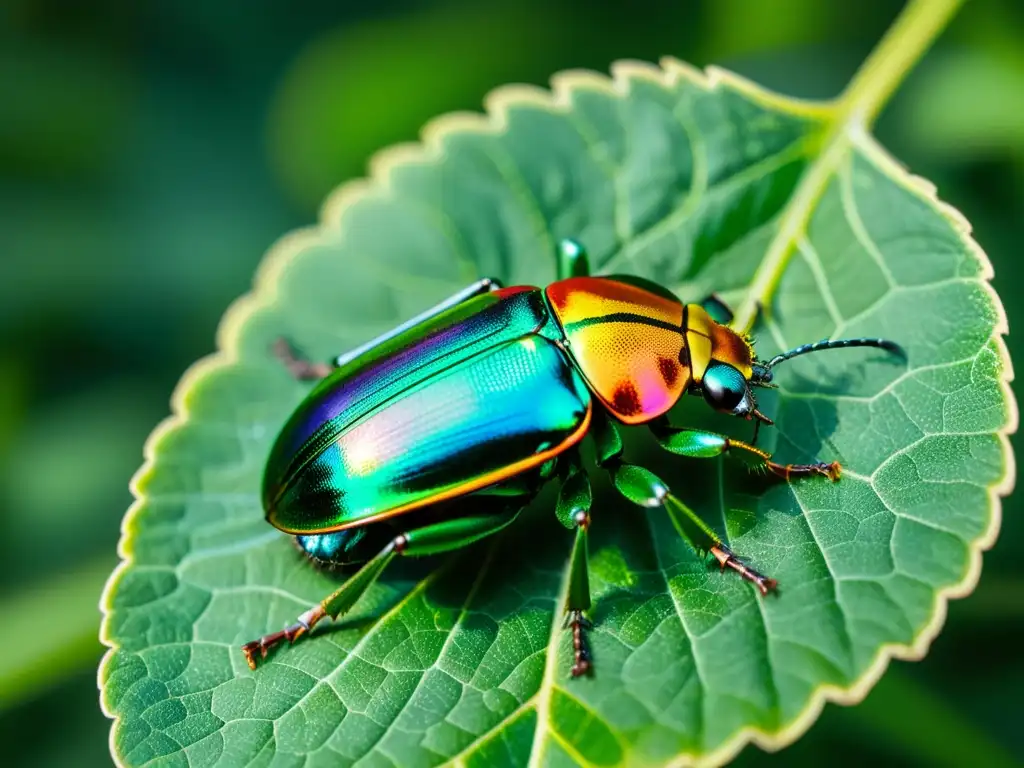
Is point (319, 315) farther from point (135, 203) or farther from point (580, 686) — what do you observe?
point (135, 203)

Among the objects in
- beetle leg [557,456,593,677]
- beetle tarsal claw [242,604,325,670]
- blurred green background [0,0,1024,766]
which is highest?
blurred green background [0,0,1024,766]

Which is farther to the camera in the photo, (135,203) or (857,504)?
(135,203)

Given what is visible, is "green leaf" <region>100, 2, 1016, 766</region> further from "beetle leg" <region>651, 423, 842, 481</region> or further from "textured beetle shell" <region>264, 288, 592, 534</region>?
"textured beetle shell" <region>264, 288, 592, 534</region>

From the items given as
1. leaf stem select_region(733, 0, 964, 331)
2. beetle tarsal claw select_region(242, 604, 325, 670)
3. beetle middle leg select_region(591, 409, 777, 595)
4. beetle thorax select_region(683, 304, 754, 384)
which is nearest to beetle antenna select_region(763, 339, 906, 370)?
beetle thorax select_region(683, 304, 754, 384)

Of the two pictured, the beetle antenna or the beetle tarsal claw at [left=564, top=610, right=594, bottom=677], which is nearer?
the beetle tarsal claw at [left=564, top=610, right=594, bottom=677]

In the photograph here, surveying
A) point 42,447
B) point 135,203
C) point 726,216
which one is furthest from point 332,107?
point 726,216

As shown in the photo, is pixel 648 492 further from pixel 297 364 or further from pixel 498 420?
pixel 297 364
